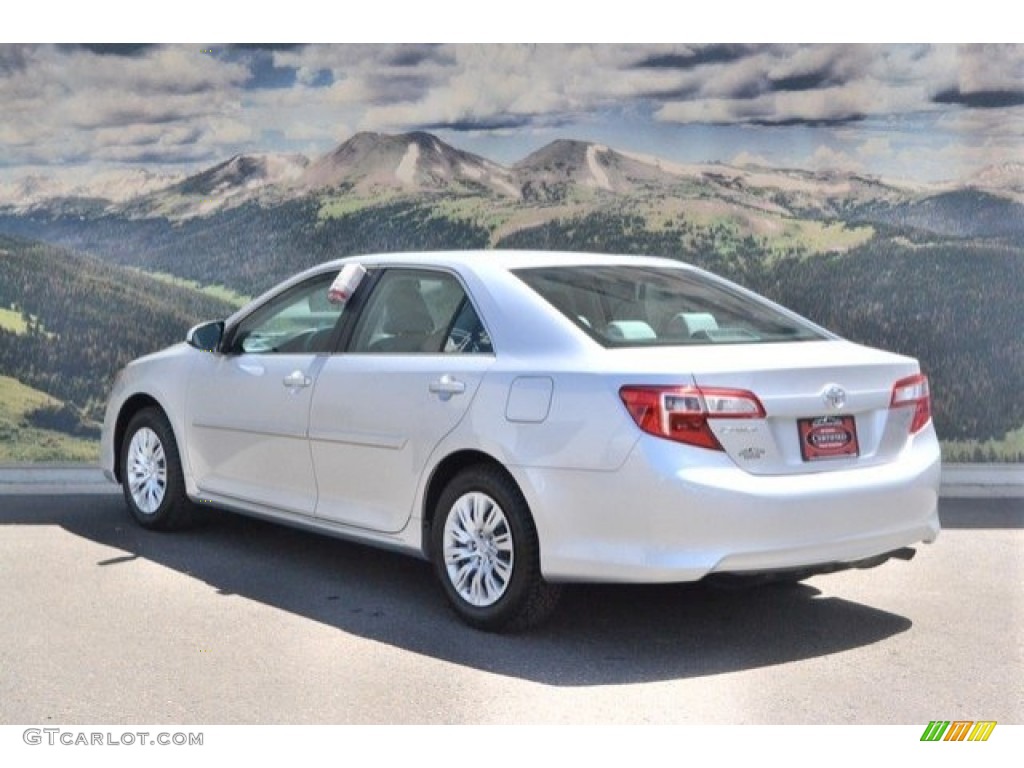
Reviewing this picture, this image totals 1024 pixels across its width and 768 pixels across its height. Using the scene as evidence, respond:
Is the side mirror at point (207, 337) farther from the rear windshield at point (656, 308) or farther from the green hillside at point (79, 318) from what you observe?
the green hillside at point (79, 318)

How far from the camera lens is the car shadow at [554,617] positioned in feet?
19.5

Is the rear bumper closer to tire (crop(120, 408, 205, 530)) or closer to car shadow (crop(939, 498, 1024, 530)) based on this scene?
tire (crop(120, 408, 205, 530))

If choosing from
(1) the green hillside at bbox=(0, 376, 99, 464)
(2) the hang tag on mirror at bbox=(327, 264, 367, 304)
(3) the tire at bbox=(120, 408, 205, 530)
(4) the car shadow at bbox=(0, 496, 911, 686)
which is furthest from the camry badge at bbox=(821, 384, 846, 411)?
(1) the green hillside at bbox=(0, 376, 99, 464)

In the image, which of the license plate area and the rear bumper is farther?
the license plate area

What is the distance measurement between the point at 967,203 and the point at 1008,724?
6394 mm

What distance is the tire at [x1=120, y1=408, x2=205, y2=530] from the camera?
8234 mm

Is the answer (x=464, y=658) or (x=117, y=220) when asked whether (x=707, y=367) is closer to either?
(x=464, y=658)

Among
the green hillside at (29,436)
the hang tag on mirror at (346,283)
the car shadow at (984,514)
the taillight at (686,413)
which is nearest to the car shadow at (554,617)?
the taillight at (686,413)

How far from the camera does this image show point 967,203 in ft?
36.2

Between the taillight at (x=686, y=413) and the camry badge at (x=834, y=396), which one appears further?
the camry badge at (x=834, y=396)

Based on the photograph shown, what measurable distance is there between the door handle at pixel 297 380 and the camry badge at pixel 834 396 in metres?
2.46

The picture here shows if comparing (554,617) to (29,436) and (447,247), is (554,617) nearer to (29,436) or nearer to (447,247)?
(447,247)
